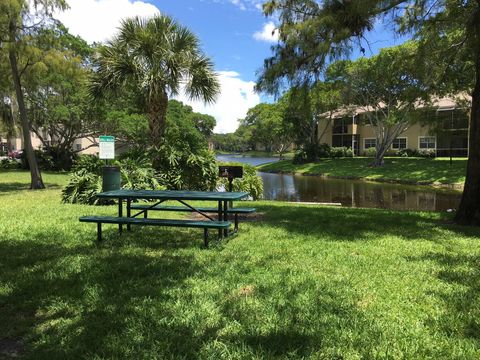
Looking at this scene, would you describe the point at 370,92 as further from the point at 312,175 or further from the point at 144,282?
the point at 144,282

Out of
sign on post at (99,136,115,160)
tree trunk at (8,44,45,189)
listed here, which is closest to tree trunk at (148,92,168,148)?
sign on post at (99,136,115,160)

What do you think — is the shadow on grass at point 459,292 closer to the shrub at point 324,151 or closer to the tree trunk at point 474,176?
the tree trunk at point 474,176

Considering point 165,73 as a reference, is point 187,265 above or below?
below

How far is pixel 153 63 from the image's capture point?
516 inches

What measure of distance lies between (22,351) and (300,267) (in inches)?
115

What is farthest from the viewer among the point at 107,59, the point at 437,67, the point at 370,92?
the point at 370,92

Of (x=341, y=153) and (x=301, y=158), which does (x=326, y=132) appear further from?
(x=301, y=158)

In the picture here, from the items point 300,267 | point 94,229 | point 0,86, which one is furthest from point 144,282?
point 0,86

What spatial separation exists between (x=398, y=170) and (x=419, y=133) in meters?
14.5

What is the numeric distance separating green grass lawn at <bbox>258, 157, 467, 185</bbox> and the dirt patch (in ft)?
85.0

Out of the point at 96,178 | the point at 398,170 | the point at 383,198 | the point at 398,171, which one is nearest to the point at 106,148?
the point at 96,178

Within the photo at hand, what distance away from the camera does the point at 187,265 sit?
16.1 feet

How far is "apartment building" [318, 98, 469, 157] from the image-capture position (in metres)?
27.6

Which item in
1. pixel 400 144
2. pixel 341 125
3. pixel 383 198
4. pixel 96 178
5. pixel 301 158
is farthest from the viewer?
pixel 341 125
